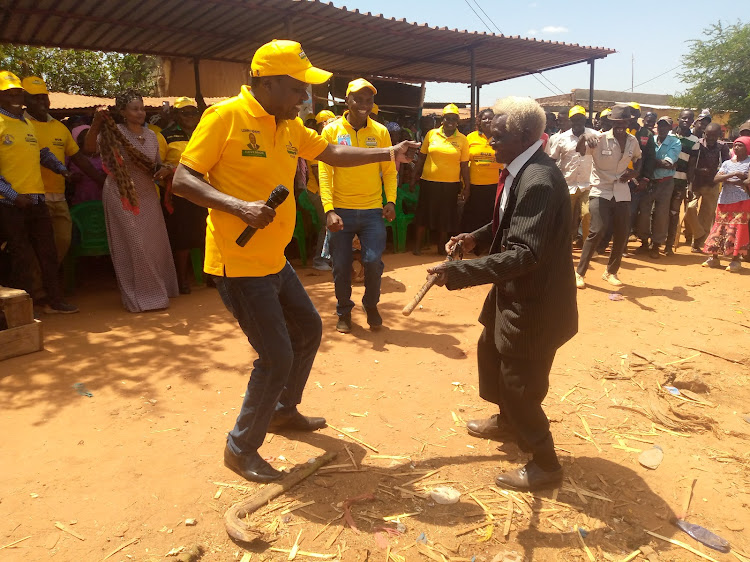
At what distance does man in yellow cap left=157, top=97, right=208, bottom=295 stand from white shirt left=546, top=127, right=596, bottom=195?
5052mm

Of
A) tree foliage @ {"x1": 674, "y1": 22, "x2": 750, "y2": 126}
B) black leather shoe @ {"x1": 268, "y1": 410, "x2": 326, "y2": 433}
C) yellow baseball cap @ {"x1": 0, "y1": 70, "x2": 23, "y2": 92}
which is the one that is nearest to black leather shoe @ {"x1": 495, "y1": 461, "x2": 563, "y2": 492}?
black leather shoe @ {"x1": 268, "y1": 410, "x2": 326, "y2": 433}

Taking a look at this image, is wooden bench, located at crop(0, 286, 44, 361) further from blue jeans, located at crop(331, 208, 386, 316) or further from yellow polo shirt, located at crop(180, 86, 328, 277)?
yellow polo shirt, located at crop(180, 86, 328, 277)

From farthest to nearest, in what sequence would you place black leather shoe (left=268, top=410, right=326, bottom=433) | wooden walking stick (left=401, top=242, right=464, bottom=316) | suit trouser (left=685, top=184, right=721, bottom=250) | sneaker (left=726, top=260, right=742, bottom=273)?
1. suit trouser (left=685, top=184, right=721, bottom=250)
2. sneaker (left=726, top=260, right=742, bottom=273)
3. black leather shoe (left=268, top=410, right=326, bottom=433)
4. wooden walking stick (left=401, top=242, right=464, bottom=316)

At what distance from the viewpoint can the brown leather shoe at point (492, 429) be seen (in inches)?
139

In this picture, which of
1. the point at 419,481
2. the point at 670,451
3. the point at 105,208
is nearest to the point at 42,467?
the point at 419,481

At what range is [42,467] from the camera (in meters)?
3.16

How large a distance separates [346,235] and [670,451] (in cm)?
312

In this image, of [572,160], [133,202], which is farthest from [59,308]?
[572,160]

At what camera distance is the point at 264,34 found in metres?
9.67

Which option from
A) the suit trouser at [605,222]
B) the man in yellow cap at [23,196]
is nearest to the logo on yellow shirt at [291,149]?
the man in yellow cap at [23,196]

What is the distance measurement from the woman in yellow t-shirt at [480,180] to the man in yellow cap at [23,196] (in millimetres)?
5424

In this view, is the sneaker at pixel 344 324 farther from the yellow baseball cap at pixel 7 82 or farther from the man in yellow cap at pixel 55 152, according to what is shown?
the yellow baseball cap at pixel 7 82

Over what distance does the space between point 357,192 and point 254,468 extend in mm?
2778

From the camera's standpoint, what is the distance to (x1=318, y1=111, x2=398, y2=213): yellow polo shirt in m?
5.04
